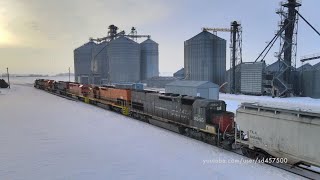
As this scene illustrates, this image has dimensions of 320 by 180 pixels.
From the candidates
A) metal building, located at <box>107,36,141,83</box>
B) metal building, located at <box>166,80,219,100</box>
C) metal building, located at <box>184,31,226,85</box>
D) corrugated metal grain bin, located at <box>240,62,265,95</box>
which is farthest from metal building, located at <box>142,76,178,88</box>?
metal building, located at <box>166,80,219,100</box>

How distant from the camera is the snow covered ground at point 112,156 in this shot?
50.5 ft

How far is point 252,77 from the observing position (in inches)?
2571

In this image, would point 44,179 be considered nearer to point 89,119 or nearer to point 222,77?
point 89,119

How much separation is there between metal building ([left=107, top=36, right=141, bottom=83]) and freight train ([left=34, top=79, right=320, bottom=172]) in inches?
2230

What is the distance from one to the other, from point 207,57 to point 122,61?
27.3 m

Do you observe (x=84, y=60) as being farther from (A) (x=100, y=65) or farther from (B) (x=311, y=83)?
(B) (x=311, y=83)

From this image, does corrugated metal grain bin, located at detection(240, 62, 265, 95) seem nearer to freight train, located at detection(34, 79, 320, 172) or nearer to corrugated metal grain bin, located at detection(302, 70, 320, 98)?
corrugated metal grain bin, located at detection(302, 70, 320, 98)

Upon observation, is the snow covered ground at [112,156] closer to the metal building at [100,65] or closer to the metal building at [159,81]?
the metal building at [159,81]

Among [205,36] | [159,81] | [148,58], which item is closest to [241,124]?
[205,36]

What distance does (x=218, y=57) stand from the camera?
250 feet

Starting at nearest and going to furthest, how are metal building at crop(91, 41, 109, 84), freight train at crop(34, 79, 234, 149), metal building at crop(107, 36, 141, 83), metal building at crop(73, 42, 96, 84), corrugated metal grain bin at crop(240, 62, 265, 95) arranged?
freight train at crop(34, 79, 234, 149) → corrugated metal grain bin at crop(240, 62, 265, 95) → metal building at crop(107, 36, 141, 83) → metal building at crop(91, 41, 109, 84) → metal building at crop(73, 42, 96, 84)

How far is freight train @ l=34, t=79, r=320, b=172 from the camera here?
14516 millimetres

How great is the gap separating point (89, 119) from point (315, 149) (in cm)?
2396

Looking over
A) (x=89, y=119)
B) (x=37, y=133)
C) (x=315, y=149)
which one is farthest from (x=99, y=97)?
(x=315, y=149)
